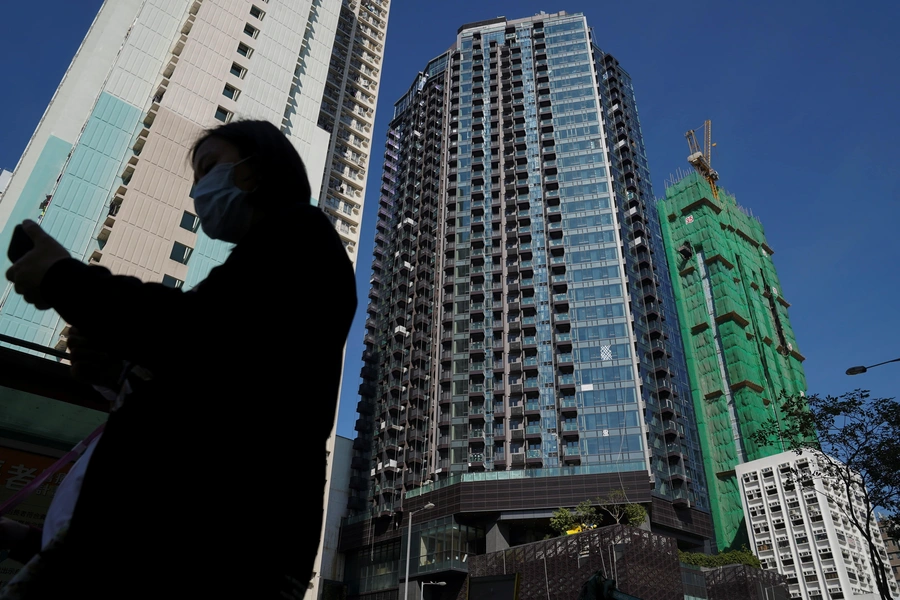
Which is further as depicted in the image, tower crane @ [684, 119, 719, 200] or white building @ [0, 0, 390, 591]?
A: tower crane @ [684, 119, 719, 200]

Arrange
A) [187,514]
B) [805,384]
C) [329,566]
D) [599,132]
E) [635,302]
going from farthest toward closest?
[805,384], [599,132], [329,566], [635,302], [187,514]

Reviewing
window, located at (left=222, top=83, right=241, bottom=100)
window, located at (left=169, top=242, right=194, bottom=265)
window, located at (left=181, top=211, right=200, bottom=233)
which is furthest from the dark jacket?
window, located at (left=222, top=83, right=241, bottom=100)

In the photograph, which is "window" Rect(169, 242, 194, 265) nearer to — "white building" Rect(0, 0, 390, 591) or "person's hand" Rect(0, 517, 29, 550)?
"white building" Rect(0, 0, 390, 591)

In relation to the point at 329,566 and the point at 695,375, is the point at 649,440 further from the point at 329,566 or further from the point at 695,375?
the point at 329,566

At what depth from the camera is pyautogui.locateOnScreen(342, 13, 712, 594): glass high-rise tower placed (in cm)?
5550

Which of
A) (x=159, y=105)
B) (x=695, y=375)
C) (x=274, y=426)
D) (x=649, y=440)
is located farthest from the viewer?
(x=695, y=375)

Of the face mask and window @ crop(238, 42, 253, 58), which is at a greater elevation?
window @ crop(238, 42, 253, 58)

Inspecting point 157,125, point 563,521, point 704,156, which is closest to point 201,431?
point 157,125

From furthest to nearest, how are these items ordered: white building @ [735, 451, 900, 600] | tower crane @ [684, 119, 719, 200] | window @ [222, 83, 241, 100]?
tower crane @ [684, 119, 719, 200]
white building @ [735, 451, 900, 600]
window @ [222, 83, 241, 100]

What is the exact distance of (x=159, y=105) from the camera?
38156 mm

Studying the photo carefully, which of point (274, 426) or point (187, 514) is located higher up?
point (274, 426)

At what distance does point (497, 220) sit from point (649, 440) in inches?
1210

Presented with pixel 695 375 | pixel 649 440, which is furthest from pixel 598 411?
pixel 695 375

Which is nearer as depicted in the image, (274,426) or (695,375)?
(274,426)
